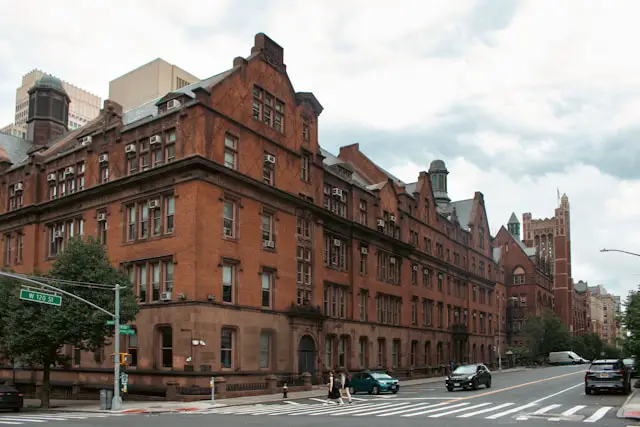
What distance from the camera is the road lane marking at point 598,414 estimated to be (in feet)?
79.5

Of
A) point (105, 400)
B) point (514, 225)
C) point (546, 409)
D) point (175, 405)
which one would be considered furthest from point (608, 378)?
point (514, 225)

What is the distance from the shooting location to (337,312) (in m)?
53.6

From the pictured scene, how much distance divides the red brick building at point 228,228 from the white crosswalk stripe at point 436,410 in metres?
7.55

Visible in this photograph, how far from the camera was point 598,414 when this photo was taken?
26.5m

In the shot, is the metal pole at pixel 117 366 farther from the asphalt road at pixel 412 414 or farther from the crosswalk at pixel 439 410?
the crosswalk at pixel 439 410

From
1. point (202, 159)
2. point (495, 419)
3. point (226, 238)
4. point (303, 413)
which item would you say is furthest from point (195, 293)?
point (495, 419)

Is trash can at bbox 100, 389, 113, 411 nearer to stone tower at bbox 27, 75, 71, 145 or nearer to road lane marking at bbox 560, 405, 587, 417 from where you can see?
road lane marking at bbox 560, 405, 587, 417

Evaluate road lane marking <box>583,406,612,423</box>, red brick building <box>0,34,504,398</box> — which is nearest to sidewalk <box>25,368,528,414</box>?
red brick building <box>0,34,504,398</box>

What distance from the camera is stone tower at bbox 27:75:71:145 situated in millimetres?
66438

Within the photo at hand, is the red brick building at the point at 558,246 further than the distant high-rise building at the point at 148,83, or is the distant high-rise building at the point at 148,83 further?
the red brick building at the point at 558,246

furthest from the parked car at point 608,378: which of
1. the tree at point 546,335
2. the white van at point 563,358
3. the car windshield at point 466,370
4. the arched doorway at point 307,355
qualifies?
the white van at point 563,358

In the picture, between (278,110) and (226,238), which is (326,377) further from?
(278,110)

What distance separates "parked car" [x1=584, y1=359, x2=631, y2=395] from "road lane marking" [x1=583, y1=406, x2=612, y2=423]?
811cm

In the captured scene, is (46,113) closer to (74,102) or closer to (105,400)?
(105,400)
